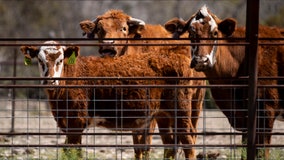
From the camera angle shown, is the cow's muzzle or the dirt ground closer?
the cow's muzzle

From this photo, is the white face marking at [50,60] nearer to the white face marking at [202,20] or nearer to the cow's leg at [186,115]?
the cow's leg at [186,115]

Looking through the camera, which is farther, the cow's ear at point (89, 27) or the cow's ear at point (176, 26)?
the cow's ear at point (89, 27)

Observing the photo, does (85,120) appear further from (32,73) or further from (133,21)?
(32,73)

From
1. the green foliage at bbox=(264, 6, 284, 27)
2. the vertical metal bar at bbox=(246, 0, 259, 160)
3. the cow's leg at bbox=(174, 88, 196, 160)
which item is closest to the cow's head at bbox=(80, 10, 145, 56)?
the cow's leg at bbox=(174, 88, 196, 160)

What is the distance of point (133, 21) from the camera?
41.7 feet

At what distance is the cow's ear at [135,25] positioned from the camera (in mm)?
12695

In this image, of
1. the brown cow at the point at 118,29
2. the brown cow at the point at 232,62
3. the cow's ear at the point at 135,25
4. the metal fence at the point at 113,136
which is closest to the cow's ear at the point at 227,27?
the brown cow at the point at 232,62

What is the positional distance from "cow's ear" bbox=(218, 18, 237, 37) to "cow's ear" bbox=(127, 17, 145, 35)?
243 centimetres

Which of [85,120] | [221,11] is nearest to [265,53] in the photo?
[85,120]

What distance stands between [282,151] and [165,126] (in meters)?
2.50

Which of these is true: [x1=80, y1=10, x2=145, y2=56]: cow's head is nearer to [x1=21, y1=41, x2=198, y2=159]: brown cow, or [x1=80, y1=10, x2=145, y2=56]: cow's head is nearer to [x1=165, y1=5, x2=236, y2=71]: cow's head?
[x1=21, y1=41, x2=198, y2=159]: brown cow

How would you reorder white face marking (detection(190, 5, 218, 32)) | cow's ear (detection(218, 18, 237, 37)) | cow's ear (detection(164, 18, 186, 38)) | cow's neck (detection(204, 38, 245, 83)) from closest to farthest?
white face marking (detection(190, 5, 218, 32)) → cow's ear (detection(218, 18, 237, 37)) → cow's neck (detection(204, 38, 245, 83)) → cow's ear (detection(164, 18, 186, 38))

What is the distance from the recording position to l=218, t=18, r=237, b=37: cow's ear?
34.3 ft

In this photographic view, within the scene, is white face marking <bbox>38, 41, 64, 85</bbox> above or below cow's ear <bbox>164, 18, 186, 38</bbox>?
below
